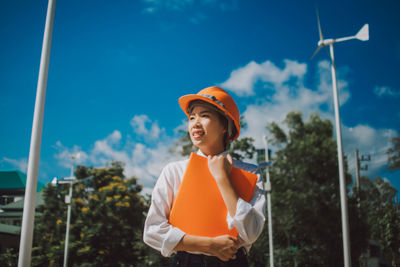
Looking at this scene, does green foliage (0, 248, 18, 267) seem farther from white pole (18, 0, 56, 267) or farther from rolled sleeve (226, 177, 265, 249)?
rolled sleeve (226, 177, 265, 249)

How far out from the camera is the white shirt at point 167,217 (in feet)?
5.90

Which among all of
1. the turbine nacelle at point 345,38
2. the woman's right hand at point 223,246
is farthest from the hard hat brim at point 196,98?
the turbine nacelle at point 345,38

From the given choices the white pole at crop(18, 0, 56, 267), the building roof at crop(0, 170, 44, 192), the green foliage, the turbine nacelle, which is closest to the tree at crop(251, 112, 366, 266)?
the turbine nacelle

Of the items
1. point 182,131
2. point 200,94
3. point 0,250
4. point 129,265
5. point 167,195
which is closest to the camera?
point 167,195

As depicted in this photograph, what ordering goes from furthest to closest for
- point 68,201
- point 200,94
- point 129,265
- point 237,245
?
point 129,265 → point 68,201 → point 200,94 → point 237,245

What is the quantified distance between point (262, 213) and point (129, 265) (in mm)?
20844

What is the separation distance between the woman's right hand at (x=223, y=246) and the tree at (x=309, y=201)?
1835 centimetres

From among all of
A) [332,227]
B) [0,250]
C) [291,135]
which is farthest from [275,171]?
[0,250]

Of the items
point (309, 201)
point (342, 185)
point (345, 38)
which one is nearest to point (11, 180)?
point (342, 185)

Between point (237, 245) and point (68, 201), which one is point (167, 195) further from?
point (68, 201)

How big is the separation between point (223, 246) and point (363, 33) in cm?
1255

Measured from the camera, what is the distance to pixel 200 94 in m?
2.18

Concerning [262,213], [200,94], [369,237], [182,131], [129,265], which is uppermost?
[182,131]

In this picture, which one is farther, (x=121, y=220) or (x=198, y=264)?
(x=121, y=220)
